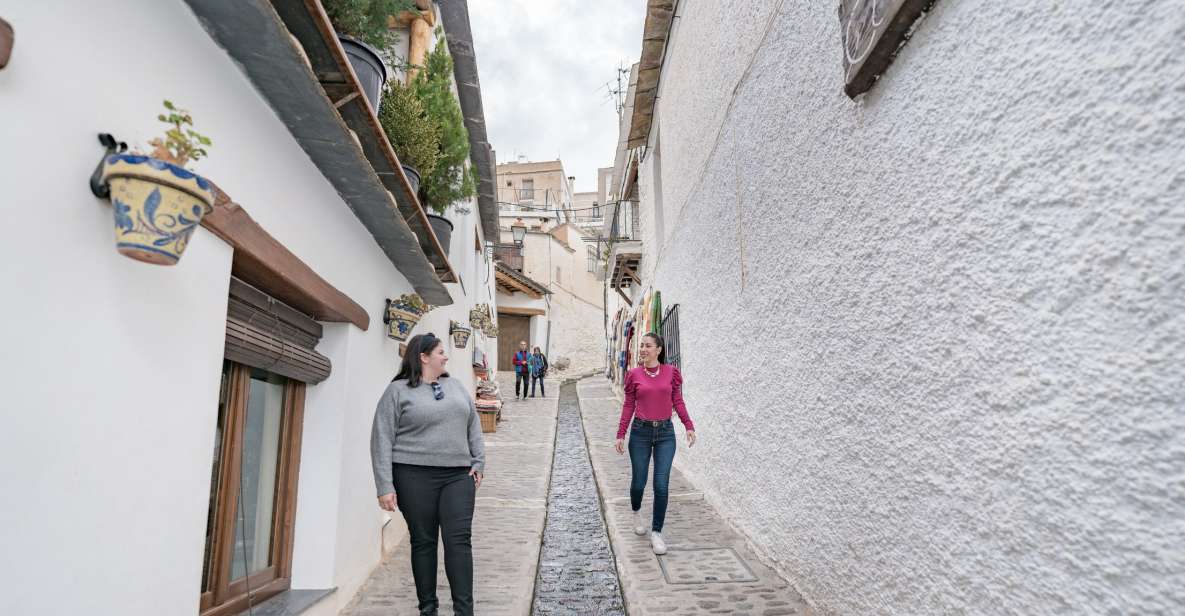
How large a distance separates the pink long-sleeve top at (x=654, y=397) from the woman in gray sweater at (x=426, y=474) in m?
1.75

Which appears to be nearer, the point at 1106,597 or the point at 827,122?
the point at 1106,597

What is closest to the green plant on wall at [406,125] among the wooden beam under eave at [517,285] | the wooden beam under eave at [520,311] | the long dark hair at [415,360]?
the long dark hair at [415,360]

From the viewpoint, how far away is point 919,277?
2.38 m

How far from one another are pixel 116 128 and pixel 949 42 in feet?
8.44

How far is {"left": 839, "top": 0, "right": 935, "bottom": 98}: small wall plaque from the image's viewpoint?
238 centimetres

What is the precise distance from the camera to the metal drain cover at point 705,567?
13.6 feet

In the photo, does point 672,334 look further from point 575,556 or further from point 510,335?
point 510,335

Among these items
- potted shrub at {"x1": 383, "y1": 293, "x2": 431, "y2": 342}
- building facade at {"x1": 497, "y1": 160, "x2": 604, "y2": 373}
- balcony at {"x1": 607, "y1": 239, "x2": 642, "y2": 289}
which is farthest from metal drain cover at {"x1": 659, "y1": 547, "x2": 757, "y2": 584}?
building facade at {"x1": 497, "y1": 160, "x2": 604, "y2": 373}

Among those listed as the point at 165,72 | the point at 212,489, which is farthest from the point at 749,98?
the point at 212,489

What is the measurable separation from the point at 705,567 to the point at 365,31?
436cm

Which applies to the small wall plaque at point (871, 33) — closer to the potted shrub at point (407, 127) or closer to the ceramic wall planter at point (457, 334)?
the potted shrub at point (407, 127)

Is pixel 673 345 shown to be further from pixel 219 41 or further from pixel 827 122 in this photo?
pixel 219 41

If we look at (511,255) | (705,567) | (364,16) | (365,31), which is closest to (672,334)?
(705,567)

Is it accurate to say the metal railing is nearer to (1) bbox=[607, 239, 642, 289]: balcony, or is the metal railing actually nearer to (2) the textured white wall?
(1) bbox=[607, 239, 642, 289]: balcony
